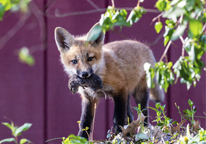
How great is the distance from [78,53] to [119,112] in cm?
68

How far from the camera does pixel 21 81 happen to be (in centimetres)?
407

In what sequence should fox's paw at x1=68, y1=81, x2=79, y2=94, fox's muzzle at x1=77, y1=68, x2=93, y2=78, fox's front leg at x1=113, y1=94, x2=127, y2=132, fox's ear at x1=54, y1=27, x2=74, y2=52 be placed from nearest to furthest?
fox's paw at x1=68, y1=81, x2=79, y2=94
fox's muzzle at x1=77, y1=68, x2=93, y2=78
fox's front leg at x1=113, y1=94, x2=127, y2=132
fox's ear at x1=54, y1=27, x2=74, y2=52

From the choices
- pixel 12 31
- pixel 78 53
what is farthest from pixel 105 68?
pixel 12 31

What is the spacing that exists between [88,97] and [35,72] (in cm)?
133

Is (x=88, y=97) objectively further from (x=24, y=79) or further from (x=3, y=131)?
(x=3, y=131)

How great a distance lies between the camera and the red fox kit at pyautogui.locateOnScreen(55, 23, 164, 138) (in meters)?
2.85

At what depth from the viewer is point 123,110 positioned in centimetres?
285

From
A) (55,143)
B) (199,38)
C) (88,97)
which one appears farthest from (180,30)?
(55,143)

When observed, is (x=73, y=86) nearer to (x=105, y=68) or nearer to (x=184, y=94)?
(x=105, y=68)

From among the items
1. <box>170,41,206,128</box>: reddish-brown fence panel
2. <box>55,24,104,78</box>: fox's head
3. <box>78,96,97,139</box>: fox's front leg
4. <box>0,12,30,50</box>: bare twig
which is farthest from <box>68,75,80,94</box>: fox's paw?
<box>170,41,206,128</box>: reddish-brown fence panel

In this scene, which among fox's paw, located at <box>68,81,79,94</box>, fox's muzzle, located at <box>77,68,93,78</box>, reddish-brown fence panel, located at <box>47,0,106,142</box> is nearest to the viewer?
fox's paw, located at <box>68,81,79,94</box>

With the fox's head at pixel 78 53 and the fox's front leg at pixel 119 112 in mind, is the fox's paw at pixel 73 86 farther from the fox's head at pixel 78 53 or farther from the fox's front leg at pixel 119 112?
the fox's front leg at pixel 119 112

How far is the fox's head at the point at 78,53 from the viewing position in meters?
2.84

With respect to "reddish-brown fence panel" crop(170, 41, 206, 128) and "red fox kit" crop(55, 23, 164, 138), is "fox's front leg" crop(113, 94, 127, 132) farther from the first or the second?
"reddish-brown fence panel" crop(170, 41, 206, 128)
